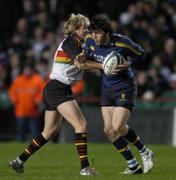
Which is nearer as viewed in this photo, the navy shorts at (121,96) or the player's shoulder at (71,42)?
the player's shoulder at (71,42)

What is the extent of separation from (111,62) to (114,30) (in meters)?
8.33

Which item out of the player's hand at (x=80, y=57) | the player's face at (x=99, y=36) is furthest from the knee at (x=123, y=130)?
the player's face at (x=99, y=36)

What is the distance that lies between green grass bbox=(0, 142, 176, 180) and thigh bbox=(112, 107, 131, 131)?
67 centimetres

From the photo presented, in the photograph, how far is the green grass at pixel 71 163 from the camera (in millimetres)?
11078

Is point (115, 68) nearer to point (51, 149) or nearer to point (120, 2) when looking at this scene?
point (51, 149)

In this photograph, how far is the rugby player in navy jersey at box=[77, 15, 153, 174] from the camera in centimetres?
1120

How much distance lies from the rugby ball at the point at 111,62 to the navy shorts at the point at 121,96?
354mm

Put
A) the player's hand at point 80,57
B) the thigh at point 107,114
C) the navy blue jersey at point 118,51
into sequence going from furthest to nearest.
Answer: the thigh at point 107,114
the navy blue jersey at point 118,51
the player's hand at point 80,57

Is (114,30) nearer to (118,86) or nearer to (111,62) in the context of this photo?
(118,86)

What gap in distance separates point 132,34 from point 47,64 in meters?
2.23

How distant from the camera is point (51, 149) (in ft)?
55.9

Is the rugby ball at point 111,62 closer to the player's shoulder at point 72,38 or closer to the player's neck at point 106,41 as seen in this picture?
the player's neck at point 106,41

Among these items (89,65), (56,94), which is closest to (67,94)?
(56,94)

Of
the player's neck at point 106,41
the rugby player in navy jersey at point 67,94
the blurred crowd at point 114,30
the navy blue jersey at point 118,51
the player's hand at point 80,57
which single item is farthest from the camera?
the blurred crowd at point 114,30
